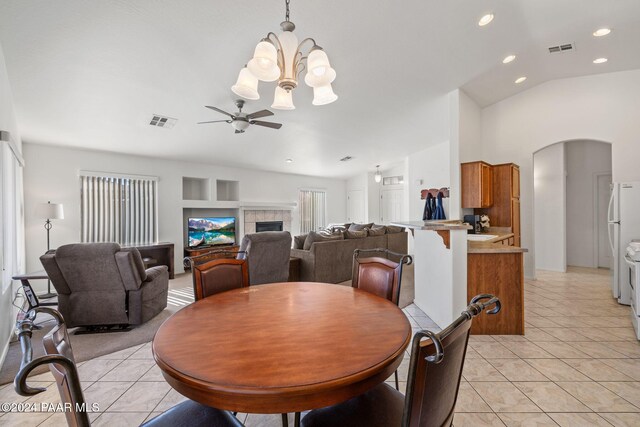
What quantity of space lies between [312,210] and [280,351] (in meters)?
7.84

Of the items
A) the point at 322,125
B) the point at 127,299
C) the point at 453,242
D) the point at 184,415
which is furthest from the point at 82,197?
the point at 453,242

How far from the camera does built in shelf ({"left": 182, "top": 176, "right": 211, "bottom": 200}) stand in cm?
650

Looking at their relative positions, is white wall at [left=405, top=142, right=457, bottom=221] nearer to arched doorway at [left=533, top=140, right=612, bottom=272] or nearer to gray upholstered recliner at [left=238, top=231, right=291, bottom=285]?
arched doorway at [left=533, top=140, right=612, bottom=272]

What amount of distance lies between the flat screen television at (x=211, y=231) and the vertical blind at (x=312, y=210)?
2.37m

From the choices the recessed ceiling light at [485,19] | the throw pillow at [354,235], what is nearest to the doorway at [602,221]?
the throw pillow at [354,235]

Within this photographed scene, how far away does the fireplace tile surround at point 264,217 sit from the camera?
7090mm

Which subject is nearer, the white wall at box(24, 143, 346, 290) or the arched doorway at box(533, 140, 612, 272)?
the white wall at box(24, 143, 346, 290)

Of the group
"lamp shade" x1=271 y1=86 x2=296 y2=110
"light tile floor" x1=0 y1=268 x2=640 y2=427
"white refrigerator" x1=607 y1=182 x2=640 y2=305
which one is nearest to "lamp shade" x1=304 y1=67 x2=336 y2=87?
"lamp shade" x1=271 y1=86 x2=296 y2=110

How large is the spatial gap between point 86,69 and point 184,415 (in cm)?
332

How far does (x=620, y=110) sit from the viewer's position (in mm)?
3996

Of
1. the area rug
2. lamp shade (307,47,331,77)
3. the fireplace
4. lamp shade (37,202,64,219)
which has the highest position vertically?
lamp shade (307,47,331,77)

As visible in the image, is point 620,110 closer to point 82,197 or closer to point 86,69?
point 86,69

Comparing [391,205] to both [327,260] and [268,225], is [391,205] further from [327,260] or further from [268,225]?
[327,260]

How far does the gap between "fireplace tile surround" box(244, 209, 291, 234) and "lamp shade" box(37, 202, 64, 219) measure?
11.9 ft
